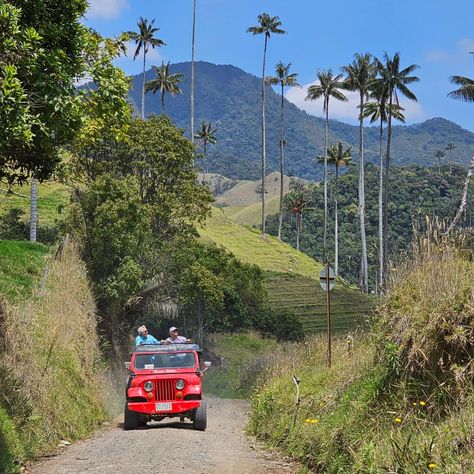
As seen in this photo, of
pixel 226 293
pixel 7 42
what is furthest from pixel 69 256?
pixel 226 293

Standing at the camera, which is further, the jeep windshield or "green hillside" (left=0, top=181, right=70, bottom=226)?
"green hillside" (left=0, top=181, right=70, bottom=226)

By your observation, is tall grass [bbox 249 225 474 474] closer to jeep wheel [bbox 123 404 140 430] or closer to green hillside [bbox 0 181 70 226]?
jeep wheel [bbox 123 404 140 430]

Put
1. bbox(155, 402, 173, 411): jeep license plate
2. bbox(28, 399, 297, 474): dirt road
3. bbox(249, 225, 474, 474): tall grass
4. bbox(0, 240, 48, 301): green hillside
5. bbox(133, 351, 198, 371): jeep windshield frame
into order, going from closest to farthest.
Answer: bbox(249, 225, 474, 474): tall grass → bbox(28, 399, 297, 474): dirt road → bbox(155, 402, 173, 411): jeep license plate → bbox(133, 351, 198, 371): jeep windshield frame → bbox(0, 240, 48, 301): green hillside

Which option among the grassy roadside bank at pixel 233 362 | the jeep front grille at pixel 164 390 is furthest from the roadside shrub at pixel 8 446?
the grassy roadside bank at pixel 233 362

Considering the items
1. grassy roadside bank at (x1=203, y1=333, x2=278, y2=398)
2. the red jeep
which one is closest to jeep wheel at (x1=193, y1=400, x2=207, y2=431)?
the red jeep

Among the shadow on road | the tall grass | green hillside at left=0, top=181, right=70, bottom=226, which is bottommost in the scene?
the shadow on road

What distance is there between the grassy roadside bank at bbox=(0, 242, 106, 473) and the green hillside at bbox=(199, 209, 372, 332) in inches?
1439

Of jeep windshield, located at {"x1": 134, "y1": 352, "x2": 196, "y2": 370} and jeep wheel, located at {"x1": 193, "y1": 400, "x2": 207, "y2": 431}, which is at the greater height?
jeep windshield, located at {"x1": 134, "y1": 352, "x2": 196, "y2": 370}

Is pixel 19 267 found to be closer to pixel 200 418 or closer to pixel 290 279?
pixel 200 418

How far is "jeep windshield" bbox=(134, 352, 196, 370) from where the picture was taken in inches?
662

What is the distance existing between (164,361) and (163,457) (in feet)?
19.5

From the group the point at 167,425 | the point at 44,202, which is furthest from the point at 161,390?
the point at 44,202

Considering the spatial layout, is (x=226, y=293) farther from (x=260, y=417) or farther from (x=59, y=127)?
(x=59, y=127)

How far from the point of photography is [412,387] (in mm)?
9375
